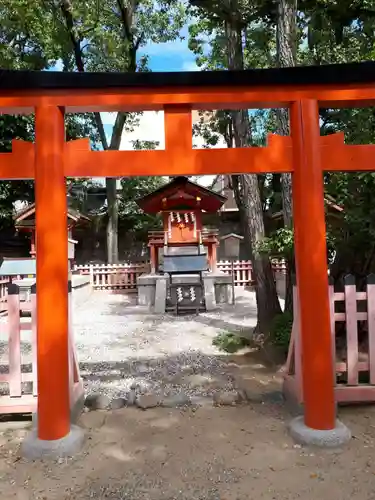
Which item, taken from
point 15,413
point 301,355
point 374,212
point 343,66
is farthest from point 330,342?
point 15,413

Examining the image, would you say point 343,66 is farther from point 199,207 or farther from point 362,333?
point 199,207

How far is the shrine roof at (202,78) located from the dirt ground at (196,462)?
3077mm

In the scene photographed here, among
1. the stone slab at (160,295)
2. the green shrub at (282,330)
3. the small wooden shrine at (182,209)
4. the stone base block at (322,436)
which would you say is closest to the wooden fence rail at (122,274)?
the small wooden shrine at (182,209)

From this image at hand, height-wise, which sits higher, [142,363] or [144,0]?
[144,0]

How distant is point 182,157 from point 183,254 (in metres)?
9.89

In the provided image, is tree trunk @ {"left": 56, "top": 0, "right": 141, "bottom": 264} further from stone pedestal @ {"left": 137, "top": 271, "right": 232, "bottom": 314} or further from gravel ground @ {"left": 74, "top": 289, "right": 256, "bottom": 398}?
gravel ground @ {"left": 74, "top": 289, "right": 256, "bottom": 398}

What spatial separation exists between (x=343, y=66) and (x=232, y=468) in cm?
344

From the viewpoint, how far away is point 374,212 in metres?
4.71

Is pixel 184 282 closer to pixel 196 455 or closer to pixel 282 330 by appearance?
pixel 282 330

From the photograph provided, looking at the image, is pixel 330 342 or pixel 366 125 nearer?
pixel 330 342

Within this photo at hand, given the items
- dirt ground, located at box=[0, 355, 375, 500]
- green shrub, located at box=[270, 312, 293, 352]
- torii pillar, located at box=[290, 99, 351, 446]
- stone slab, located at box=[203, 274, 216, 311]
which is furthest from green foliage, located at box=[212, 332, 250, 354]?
stone slab, located at box=[203, 274, 216, 311]

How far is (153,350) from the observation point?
7.13m

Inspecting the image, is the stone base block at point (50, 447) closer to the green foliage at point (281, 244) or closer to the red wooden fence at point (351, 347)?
the red wooden fence at point (351, 347)

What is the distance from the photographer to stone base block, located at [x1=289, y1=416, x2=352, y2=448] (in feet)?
10.5
